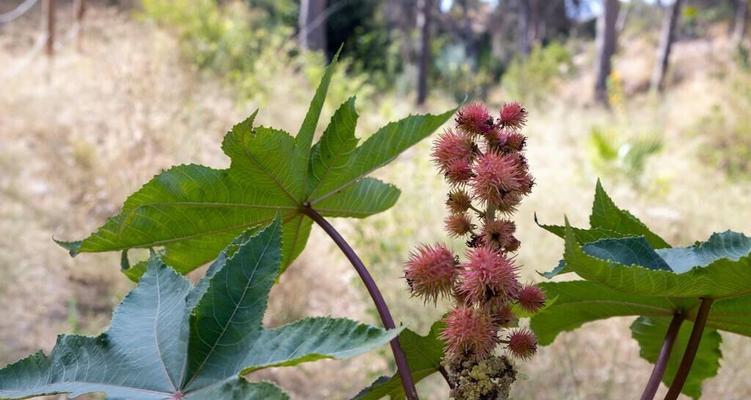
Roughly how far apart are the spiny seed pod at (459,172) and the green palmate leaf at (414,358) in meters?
0.15

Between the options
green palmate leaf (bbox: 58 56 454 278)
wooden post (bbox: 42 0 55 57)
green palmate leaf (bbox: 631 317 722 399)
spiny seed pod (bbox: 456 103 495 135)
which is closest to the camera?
spiny seed pod (bbox: 456 103 495 135)

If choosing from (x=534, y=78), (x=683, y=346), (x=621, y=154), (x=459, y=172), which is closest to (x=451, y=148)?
(x=459, y=172)

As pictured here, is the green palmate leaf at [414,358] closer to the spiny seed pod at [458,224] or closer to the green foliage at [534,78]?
the spiny seed pod at [458,224]

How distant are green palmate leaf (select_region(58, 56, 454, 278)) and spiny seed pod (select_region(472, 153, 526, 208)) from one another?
0.31ft

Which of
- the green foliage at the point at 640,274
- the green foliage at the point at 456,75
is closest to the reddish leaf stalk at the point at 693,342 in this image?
the green foliage at the point at 640,274

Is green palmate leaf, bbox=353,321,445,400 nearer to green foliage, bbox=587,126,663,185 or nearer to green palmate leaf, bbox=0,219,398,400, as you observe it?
green palmate leaf, bbox=0,219,398,400

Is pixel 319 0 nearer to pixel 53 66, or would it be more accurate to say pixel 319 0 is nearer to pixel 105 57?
pixel 53 66

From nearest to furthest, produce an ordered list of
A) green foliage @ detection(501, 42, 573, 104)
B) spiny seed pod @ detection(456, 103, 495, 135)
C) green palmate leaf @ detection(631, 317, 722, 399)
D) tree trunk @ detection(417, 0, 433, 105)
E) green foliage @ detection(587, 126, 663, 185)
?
spiny seed pod @ detection(456, 103, 495, 135) < green palmate leaf @ detection(631, 317, 722, 399) < green foliage @ detection(587, 126, 663, 185) < green foliage @ detection(501, 42, 573, 104) < tree trunk @ detection(417, 0, 433, 105)

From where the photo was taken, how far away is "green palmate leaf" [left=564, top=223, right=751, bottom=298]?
623mm

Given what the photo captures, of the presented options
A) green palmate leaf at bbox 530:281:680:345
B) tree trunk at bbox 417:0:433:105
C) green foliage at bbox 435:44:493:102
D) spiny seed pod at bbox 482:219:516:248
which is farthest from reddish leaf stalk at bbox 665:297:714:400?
green foliage at bbox 435:44:493:102

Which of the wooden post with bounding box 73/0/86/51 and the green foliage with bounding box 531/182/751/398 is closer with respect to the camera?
the green foliage with bounding box 531/182/751/398

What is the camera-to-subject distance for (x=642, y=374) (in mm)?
3523

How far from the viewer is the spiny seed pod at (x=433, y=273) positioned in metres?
0.69

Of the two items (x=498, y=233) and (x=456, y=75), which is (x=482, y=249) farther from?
(x=456, y=75)
